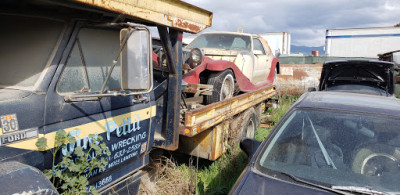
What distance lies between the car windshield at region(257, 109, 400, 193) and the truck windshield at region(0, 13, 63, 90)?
188 cm

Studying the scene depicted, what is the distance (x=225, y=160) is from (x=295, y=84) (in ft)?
24.4

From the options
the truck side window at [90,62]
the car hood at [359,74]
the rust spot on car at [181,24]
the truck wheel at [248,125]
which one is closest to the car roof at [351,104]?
the rust spot on car at [181,24]

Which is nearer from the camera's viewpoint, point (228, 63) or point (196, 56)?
point (196, 56)

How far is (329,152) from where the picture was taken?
102 inches

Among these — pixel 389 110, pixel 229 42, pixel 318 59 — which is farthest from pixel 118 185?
pixel 318 59

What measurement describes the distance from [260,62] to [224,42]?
3.75 feet

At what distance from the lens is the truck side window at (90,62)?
7.80ft

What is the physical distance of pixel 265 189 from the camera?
224 centimetres

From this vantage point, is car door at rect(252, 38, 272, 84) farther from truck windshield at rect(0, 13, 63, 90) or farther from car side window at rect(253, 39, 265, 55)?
truck windshield at rect(0, 13, 63, 90)

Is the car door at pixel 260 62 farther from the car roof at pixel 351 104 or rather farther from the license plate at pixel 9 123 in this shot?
the license plate at pixel 9 123

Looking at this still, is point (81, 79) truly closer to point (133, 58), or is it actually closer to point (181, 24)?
point (133, 58)

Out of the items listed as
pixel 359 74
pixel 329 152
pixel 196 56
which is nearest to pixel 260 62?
pixel 359 74

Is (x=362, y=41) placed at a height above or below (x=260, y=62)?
above

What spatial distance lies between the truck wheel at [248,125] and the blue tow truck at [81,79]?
2.51 m
